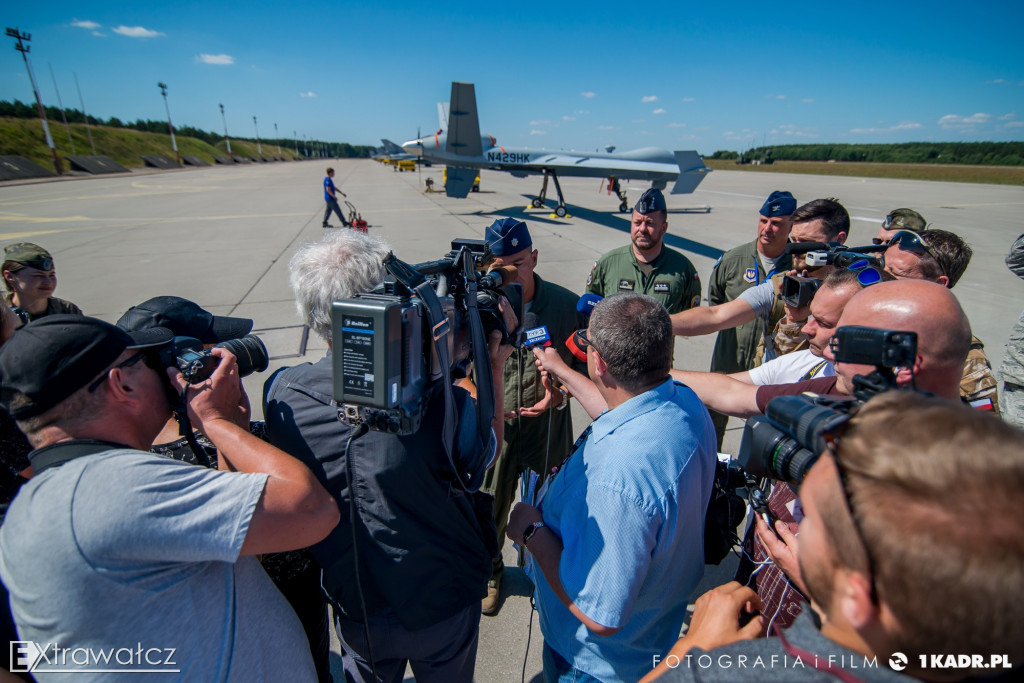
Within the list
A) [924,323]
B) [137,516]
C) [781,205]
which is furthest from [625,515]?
[781,205]

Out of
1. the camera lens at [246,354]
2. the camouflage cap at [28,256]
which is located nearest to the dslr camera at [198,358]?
the camera lens at [246,354]

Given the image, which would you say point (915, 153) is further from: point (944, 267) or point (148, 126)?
point (148, 126)

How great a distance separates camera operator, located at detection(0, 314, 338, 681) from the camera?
2.90 feet

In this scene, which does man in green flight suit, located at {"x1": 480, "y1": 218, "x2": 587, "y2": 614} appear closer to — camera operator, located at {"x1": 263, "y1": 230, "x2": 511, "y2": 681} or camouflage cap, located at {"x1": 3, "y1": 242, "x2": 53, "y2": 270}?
camera operator, located at {"x1": 263, "y1": 230, "x2": 511, "y2": 681}

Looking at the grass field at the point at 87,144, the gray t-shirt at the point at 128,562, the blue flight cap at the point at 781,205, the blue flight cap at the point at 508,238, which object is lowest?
the gray t-shirt at the point at 128,562

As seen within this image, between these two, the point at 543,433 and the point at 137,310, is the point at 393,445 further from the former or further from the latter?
the point at 543,433

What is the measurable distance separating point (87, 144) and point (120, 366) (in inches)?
2517

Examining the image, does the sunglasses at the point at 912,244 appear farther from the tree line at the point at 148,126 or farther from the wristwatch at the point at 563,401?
the tree line at the point at 148,126

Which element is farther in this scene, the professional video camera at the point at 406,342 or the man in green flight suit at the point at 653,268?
the man in green flight suit at the point at 653,268

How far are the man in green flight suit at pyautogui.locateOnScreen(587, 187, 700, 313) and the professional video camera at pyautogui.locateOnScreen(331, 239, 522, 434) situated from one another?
2.07m

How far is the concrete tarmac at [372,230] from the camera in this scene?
5.45m

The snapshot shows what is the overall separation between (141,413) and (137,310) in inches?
26.8

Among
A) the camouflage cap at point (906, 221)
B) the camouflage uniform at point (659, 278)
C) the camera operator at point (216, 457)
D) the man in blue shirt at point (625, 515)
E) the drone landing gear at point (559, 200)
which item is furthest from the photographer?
the drone landing gear at point (559, 200)

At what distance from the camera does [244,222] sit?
49.3 feet
